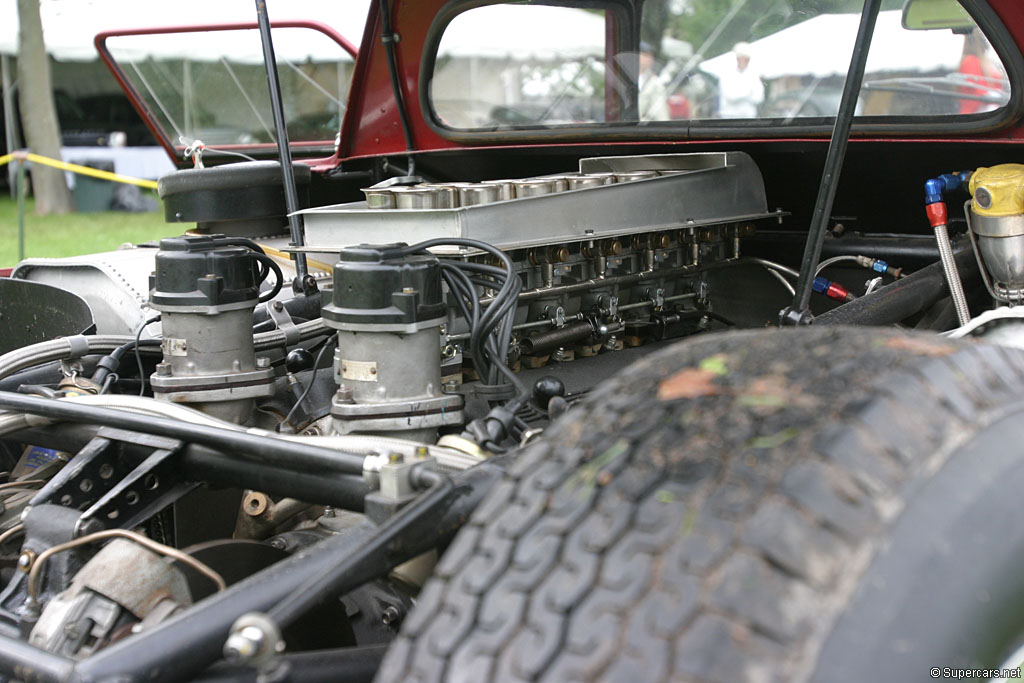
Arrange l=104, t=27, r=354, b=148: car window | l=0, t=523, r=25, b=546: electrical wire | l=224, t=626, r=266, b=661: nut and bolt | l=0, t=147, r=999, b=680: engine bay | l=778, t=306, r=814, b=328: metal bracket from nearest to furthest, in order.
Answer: l=224, t=626, r=266, b=661: nut and bolt → l=0, t=147, r=999, b=680: engine bay → l=0, t=523, r=25, b=546: electrical wire → l=778, t=306, r=814, b=328: metal bracket → l=104, t=27, r=354, b=148: car window

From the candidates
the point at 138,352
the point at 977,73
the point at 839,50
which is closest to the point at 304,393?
the point at 138,352

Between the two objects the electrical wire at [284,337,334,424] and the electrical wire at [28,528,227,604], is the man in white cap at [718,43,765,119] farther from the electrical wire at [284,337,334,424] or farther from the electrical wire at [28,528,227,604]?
the electrical wire at [28,528,227,604]

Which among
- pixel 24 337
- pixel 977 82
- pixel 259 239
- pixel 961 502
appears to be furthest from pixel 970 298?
pixel 24 337

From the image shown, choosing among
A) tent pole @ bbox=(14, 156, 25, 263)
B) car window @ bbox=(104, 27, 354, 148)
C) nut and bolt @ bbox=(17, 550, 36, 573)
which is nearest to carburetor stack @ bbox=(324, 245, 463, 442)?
nut and bolt @ bbox=(17, 550, 36, 573)

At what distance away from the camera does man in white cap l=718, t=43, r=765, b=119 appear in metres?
2.87

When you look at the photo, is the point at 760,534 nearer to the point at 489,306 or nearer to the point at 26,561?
the point at 489,306

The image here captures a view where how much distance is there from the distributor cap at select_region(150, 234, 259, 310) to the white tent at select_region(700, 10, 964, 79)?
4.85 ft

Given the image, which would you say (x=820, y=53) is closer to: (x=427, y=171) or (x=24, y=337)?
(x=427, y=171)

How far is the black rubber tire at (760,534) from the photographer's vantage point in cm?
93

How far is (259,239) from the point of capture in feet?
10.7

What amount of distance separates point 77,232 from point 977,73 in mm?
13365

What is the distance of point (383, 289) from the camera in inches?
78.2

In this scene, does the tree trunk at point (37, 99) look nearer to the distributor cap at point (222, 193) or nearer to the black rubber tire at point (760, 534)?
the distributor cap at point (222, 193)

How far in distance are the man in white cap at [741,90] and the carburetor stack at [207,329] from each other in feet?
4.64
